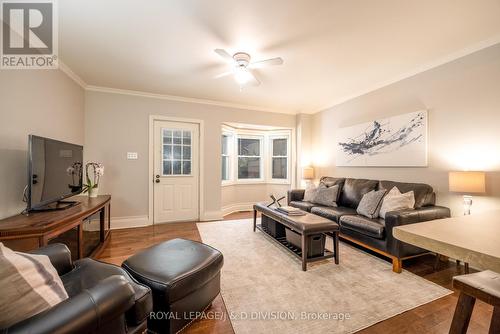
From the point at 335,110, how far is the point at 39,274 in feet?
15.8

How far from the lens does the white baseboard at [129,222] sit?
12.5 feet

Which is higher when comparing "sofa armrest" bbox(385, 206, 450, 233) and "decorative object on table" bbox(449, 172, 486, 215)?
"decorative object on table" bbox(449, 172, 486, 215)

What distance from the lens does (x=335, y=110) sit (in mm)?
4531

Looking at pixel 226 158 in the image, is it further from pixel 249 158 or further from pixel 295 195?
pixel 295 195

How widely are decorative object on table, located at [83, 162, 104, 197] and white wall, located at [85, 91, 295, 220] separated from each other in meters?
0.18

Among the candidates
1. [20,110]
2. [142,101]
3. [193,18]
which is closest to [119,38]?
[193,18]

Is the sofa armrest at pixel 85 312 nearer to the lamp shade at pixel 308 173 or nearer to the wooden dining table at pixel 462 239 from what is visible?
the wooden dining table at pixel 462 239

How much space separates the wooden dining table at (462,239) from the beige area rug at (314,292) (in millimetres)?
1133

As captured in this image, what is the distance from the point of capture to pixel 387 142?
3.40 meters

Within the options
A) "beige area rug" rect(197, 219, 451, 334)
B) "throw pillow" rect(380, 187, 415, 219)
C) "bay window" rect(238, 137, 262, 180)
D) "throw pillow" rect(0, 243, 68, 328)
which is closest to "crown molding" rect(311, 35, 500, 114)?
"throw pillow" rect(380, 187, 415, 219)

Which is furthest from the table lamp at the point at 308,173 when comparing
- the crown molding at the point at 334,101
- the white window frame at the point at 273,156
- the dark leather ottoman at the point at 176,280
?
the dark leather ottoman at the point at 176,280

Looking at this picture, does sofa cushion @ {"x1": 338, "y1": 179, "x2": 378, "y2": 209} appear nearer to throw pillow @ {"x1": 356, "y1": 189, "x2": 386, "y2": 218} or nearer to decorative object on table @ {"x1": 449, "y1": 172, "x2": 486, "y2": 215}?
throw pillow @ {"x1": 356, "y1": 189, "x2": 386, "y2": 218}

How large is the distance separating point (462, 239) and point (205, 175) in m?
4.10

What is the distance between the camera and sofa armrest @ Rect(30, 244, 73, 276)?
1.40 meters
